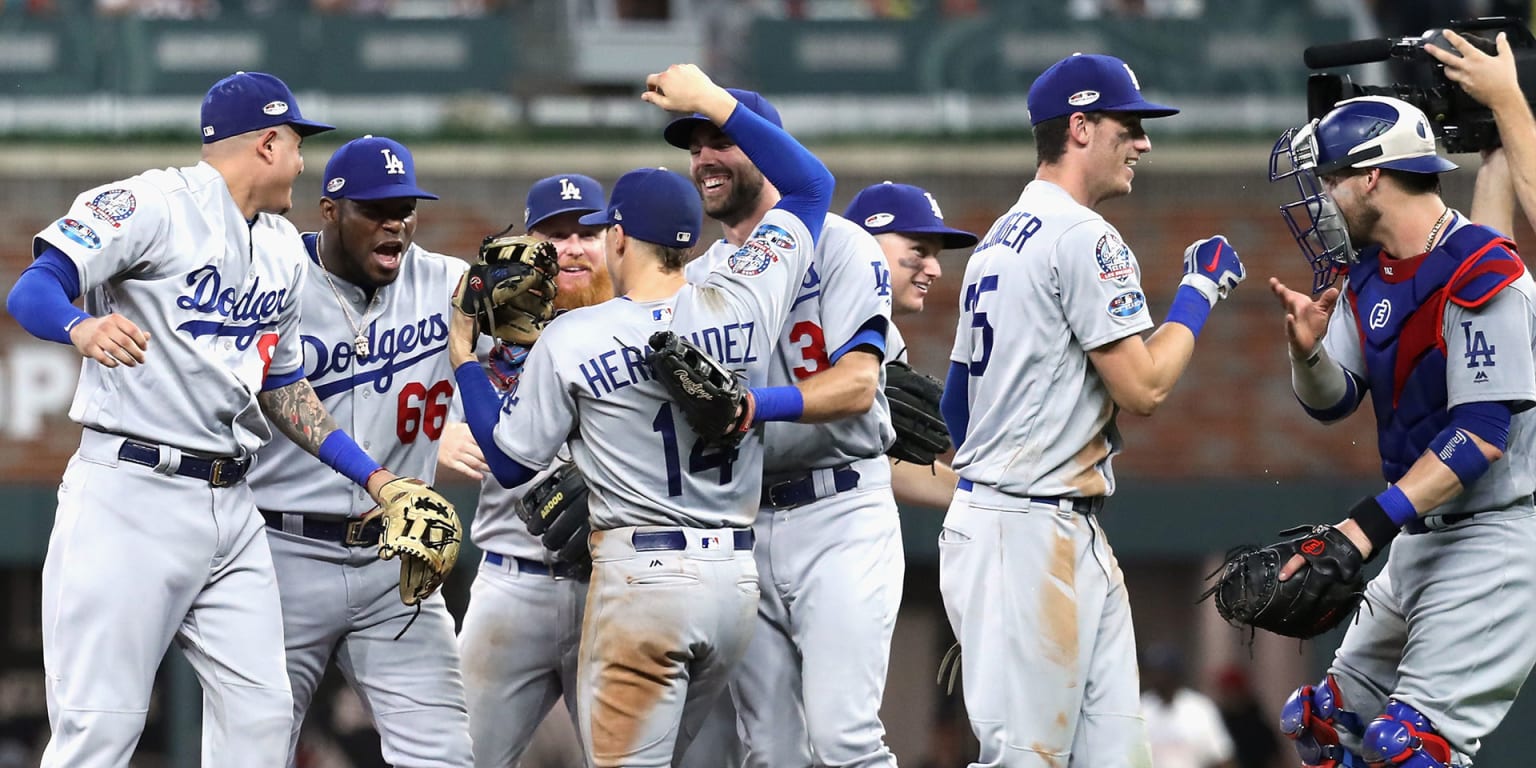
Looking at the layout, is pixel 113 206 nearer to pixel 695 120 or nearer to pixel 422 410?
pixel 422 410

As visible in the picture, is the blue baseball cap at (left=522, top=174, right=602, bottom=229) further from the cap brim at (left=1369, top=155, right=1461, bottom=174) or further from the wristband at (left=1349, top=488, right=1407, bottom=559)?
the wristband at (left=1349, top=488, right=1407, bottom=559)

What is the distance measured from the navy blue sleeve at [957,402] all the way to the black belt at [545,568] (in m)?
1.22

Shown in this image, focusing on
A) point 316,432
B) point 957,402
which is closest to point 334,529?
point 316,432

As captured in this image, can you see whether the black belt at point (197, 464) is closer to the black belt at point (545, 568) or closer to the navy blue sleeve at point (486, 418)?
the navy blue sleeve at point (486, 418)

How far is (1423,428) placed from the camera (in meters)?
5.20

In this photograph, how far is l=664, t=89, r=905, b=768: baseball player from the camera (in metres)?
5.26

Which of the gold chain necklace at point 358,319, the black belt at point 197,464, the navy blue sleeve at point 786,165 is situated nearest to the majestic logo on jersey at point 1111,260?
the navy blue sleeve at point 786,165

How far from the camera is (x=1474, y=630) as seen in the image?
16.8 feet

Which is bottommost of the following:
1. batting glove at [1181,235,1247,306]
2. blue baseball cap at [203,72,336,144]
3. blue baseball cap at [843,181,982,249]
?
batting glove at [1181,235,1247,306]

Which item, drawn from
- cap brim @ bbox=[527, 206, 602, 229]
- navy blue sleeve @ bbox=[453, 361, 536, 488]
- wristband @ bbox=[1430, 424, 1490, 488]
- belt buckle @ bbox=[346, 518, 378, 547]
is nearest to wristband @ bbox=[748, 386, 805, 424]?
navy blue sleeve @ bbox=[453, 361, 536, 488]

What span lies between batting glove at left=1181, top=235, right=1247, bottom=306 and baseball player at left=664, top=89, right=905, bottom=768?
0.82 m

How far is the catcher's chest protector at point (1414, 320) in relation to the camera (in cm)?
507

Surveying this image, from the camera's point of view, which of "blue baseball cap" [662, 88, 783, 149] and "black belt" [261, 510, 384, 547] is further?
"black belt" [261, 510, 384, 547]

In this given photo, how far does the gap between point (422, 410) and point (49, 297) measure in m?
1.38
